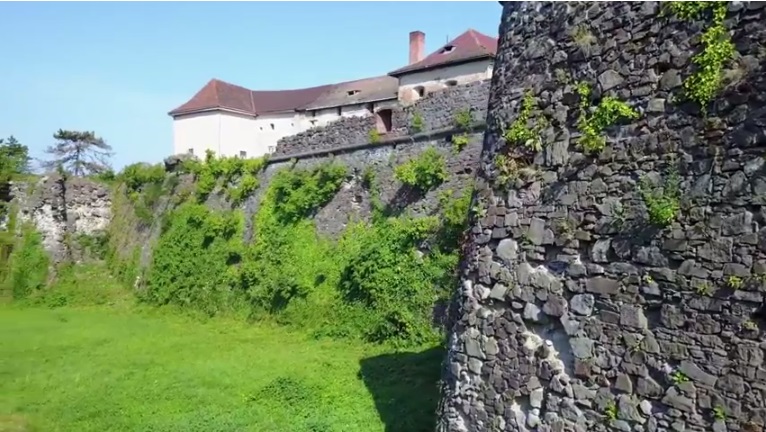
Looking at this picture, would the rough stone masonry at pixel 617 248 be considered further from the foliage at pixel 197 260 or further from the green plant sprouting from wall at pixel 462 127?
the foliage at pixel 197 260

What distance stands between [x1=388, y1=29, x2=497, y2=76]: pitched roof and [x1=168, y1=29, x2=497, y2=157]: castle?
9 cm

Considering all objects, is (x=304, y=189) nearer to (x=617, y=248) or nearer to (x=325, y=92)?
(x=617, y=248)

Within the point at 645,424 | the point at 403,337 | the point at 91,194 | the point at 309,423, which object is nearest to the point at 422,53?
the point at 91,194

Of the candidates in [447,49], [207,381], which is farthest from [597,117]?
[447,49]

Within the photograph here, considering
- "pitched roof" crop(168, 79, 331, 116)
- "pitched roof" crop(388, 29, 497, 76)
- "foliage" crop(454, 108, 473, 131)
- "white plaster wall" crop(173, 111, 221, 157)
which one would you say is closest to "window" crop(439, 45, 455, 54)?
"pitched roof" crop(388, 29, 497, 76)

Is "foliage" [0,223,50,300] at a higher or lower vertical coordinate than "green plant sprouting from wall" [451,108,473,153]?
lower

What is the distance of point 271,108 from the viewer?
4619cm

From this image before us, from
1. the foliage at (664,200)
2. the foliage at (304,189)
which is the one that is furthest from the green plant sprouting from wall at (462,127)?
the foliage at (664,200)

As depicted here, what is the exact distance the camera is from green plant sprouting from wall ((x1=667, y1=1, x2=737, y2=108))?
4.36 meters

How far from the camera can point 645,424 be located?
4629mm

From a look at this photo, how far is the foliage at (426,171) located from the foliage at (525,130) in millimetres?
6512

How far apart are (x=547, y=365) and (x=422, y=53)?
31059mm

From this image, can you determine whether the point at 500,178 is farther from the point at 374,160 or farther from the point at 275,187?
the point at 275,187

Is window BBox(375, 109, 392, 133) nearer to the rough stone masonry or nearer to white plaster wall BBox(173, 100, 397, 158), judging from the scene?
the rough stone masonry
